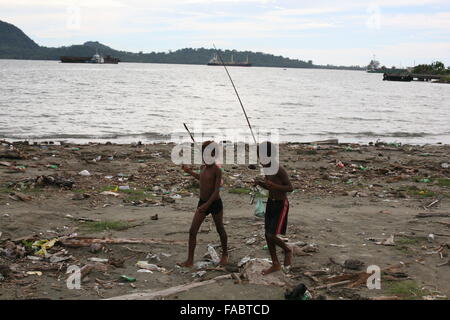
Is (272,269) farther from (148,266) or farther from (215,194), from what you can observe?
(148,266)

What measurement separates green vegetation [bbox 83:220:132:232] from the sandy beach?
2cm

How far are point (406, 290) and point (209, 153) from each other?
2.84m

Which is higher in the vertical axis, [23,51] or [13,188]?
[23,51]

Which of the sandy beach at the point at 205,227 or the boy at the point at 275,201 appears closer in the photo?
the sandy beach at the point at 205,227

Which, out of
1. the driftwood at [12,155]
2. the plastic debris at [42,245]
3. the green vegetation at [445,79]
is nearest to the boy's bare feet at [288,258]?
the plastic debris at [42,245]

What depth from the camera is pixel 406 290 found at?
547 cm

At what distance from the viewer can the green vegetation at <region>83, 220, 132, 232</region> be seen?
7598 millimetres

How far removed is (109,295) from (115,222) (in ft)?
8.94

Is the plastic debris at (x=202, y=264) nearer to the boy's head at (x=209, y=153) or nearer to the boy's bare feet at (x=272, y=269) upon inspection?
the boy's bare feet at (x=272, y=269)

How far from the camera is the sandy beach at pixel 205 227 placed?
5.60 meters

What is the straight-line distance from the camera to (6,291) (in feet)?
17.3

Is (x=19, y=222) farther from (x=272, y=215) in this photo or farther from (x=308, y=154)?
(x=308, y=154)

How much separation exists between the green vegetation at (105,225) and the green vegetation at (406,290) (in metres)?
4.14

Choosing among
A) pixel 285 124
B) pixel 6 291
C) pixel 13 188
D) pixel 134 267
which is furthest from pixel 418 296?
pixel 285 124
